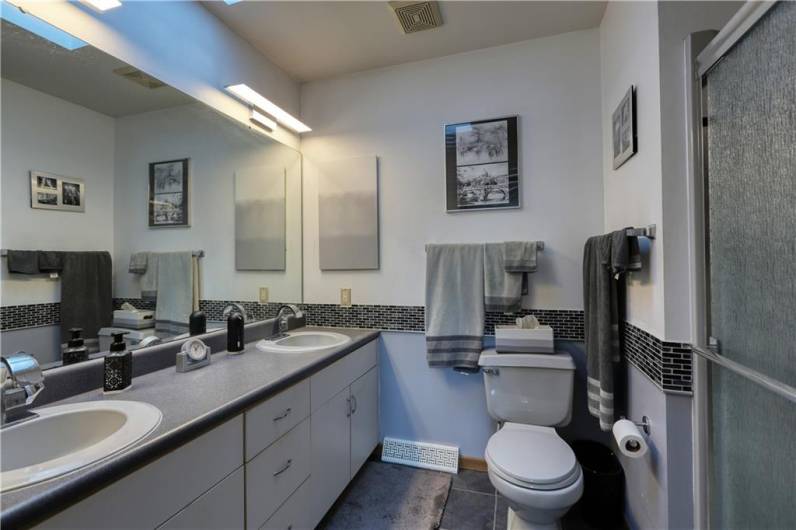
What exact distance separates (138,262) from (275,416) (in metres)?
0.86

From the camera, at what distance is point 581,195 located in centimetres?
188

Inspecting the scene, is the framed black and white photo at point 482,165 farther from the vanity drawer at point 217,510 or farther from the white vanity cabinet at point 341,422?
the vanity drawer at point 217,510

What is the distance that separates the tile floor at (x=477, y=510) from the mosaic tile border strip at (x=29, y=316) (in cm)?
179

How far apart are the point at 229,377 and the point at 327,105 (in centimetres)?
188

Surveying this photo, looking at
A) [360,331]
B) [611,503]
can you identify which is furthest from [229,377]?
[611,503]

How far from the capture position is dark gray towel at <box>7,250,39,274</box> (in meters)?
1.02

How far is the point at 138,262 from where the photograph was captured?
4.60ft

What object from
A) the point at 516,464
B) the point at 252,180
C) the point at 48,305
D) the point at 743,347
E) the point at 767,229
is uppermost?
the point at 252,180

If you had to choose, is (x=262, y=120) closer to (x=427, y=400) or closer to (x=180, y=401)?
(x=180, y=401)

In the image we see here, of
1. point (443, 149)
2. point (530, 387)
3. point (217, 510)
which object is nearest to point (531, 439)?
point (530, 387)

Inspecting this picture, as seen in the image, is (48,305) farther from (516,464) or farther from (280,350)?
(516,464)

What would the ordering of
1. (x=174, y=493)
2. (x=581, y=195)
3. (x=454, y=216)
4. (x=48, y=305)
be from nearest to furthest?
(x=174, y=493) < (x=48, y=305) < (x=581, y=195) < (x=454, y=216)

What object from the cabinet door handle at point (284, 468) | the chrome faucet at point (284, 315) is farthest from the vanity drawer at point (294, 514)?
the chrome faucet at point (284, 315)

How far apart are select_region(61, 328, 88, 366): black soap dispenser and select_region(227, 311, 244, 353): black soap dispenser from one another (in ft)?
1.79
